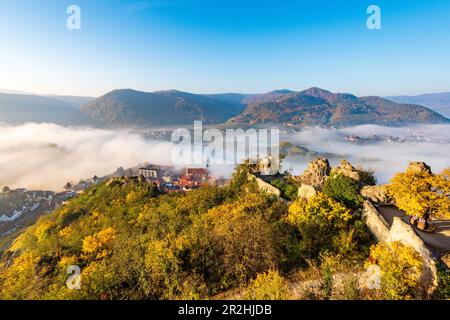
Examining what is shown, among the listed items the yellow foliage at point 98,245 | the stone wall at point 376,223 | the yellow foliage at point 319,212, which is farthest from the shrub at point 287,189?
the yellow foliage at point 98,245

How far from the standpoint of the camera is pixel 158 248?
51.6ft

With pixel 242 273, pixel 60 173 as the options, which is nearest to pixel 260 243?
pixel 242 273

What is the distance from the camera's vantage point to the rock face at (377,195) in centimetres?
2044

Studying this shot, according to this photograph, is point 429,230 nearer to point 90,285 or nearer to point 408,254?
point 408,254

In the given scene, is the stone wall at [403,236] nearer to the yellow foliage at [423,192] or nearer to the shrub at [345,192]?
the shrub at [345,192]

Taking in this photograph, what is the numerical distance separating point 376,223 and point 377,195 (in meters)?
5.11

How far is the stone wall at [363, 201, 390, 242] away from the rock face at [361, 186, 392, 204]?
253 cm

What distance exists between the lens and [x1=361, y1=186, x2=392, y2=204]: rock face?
20438 millimetres

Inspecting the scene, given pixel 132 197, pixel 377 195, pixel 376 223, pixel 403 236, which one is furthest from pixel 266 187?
pixel 132 197

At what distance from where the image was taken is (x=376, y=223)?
1656 cm

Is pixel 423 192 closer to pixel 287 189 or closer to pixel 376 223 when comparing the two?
pixel 376 223

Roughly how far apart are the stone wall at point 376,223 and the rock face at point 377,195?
99.6 inches

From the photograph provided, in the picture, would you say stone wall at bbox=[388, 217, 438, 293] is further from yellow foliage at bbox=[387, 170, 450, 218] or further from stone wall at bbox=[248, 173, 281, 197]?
stone wall at bbox=[248, 173, 281, 197]
